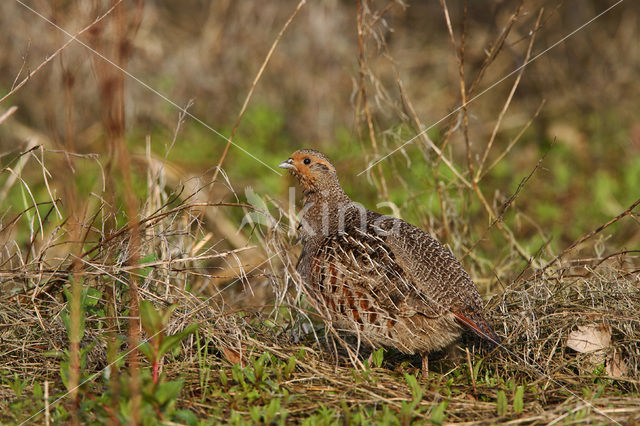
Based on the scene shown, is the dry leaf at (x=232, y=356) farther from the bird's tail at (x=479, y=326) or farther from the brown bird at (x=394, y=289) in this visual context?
the bird's tail at (x=479, y=326)

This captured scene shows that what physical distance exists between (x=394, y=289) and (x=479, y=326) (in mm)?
468

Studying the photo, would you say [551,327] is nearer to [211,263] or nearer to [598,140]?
[211,263]

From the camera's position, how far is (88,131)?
7.74m

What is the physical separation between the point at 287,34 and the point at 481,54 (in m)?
2.71

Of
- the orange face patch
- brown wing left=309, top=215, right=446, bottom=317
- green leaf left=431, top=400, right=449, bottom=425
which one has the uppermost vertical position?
the orange face patch

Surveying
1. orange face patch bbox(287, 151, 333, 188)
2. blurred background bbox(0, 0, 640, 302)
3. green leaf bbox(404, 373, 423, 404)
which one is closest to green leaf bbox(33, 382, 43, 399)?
green leaf bbox(404, 373, 423, 404)

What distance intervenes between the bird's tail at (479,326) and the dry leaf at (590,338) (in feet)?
1.36

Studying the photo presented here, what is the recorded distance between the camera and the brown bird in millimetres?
3430

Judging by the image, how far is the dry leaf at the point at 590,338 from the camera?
345 centimetres

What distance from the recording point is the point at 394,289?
3.45 meters

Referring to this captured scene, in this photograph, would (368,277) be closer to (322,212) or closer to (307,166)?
(322,212)

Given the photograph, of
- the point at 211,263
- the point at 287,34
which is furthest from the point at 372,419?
the point at 287,34

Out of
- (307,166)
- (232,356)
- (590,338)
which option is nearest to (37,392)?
(232,356)

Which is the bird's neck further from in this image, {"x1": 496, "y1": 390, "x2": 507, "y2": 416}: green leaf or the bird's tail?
{"x1": 496, "y1": 390, "x2": 507, "y2": 416}: green leaf
